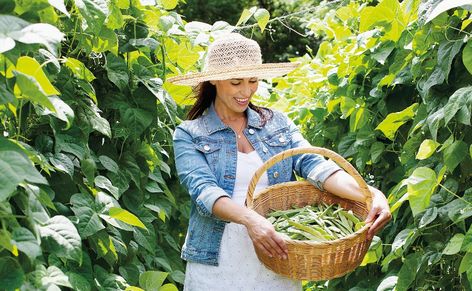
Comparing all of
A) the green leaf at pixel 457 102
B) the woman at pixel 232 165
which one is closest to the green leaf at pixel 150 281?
the woman at pixel 232 165

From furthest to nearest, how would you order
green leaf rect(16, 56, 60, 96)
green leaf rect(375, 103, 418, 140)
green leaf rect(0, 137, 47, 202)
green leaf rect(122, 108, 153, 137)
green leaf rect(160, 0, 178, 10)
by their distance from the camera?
green leaf rect(160, 0, 178, 10) → green leaf rect(122, 108, 153, 137) → green leaf rect(375, 103, 418, 140) → green leaf rect(16, 56, 60, 96) → green leaf rect(0, 137, 47, 202)

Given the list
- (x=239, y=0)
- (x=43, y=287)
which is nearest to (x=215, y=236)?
(x=43, y=287)

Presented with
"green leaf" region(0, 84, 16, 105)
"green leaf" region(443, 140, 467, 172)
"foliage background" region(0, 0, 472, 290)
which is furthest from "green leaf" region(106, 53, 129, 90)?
"green leaf" region(0, 84, 16, 105)

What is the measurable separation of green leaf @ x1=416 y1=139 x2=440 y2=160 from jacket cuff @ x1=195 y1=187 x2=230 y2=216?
2.01 feet

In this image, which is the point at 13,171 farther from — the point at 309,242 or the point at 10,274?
the point at 309,242

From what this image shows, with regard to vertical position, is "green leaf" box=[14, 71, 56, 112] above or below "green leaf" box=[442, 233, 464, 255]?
above

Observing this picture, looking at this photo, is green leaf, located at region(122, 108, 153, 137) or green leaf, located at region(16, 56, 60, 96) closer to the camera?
green leaf, located at region(16, 56, 60, 96)

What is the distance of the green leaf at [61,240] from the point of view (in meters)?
2.32

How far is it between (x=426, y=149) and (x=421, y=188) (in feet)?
0.50

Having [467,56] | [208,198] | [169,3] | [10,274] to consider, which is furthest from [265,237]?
[169,3]

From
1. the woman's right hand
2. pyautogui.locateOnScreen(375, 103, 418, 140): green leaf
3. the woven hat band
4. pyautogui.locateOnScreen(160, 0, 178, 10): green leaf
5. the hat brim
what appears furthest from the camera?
pyautogui.locateOnScreen(160, 0, 178, 10): green leaf

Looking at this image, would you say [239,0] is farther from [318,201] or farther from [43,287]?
[43,287]

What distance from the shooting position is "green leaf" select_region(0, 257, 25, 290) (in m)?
2.08

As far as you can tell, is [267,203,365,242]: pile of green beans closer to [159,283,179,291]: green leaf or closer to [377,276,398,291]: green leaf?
[377,276,398,291]: green leaf
